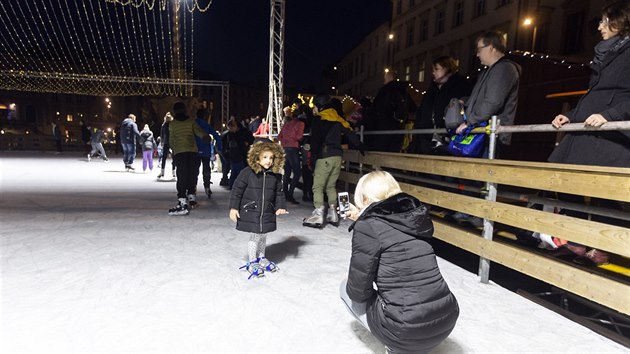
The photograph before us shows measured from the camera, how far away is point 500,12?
63.0 ft

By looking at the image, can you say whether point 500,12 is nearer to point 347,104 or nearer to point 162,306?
point 347,104

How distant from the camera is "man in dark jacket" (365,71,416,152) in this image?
Result: 5488 millimetres

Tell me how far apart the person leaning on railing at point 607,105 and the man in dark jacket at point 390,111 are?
282cm

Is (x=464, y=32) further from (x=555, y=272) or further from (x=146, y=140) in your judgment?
(x=555, y=272)

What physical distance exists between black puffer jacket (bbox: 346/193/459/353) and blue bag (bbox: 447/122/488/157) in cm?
214

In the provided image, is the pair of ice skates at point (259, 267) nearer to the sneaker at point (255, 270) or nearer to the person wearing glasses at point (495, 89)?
the sneaker at point (255, 270)

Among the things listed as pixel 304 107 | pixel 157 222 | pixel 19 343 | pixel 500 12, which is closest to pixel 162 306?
pixel 19 343

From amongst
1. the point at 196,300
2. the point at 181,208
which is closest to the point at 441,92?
the point at 196,300

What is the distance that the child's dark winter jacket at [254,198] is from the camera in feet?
11.1

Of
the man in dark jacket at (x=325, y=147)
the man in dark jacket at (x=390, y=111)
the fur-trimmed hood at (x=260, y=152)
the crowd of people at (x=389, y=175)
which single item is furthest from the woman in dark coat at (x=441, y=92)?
the fur-trimmed hood at (x=260, y=152)

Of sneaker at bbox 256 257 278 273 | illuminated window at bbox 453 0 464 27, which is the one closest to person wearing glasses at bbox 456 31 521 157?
sneaker at bbox 256 257 278 273

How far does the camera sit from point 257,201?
342 centimetres

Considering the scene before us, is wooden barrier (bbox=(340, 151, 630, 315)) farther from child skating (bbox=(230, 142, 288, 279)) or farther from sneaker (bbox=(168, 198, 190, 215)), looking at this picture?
sneaker (bbox=(168, 198, 190, 215))

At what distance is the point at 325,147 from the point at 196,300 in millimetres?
3014
